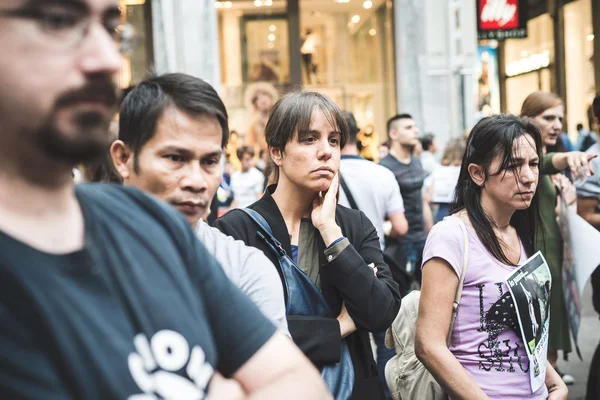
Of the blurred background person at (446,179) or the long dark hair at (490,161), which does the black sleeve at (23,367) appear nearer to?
the long dark hair at (490,161)

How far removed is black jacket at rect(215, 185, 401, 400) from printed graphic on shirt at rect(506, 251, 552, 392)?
51 cm

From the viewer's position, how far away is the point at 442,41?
17.0 meters

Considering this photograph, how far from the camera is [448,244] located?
137 inches

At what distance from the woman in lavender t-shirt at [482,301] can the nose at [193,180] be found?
52.2 inches

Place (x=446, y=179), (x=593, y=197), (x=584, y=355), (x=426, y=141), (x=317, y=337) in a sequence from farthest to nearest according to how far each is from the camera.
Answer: (x=426, y=141) < (x=446, y=179) < (x=584, y=355) < (x=593, y=197) < (x=317, y=337)

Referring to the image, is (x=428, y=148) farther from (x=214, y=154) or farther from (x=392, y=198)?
(x=214, y=154)

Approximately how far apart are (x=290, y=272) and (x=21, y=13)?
209cm

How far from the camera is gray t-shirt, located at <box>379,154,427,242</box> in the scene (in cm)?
801

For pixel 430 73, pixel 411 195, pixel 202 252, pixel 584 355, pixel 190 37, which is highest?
pixel 190 37

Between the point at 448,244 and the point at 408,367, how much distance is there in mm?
651

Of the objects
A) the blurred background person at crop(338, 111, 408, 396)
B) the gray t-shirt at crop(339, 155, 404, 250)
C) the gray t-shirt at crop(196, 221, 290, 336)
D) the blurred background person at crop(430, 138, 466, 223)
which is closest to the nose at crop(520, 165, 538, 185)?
the gray t-shirt at crop(196, 221, 290, 336)

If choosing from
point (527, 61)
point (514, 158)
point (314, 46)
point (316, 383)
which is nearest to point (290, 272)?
point (514, 158)

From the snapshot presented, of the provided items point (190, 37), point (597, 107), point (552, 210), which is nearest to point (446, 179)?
point (552, 210)

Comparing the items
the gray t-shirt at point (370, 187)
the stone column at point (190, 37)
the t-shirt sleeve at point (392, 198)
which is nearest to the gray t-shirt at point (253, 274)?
the gray t-shirt at point (370, 187)
